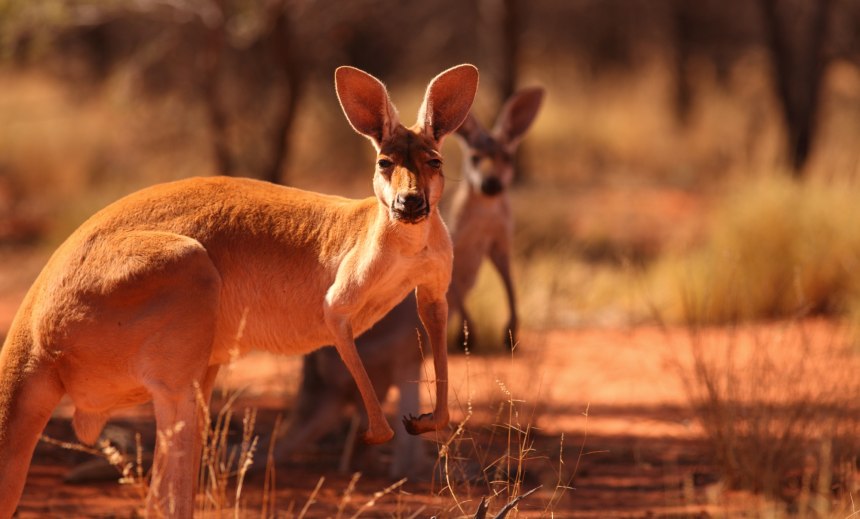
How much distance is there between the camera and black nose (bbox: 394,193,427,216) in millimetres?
3359

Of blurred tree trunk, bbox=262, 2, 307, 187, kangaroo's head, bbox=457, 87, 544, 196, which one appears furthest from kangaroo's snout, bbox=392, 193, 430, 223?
blurred tree trunk, bbox=262, 2, 307, 187

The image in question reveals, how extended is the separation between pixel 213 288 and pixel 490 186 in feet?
10.3

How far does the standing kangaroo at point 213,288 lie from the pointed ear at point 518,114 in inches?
121

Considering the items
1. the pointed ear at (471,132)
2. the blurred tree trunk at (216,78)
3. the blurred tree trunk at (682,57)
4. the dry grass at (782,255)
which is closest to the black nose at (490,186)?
the pointed ear at (471,132)

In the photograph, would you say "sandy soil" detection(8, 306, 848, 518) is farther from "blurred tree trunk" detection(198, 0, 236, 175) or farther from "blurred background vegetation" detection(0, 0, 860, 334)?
"blurred tree trunk" detection(198, 0, 236, 175)

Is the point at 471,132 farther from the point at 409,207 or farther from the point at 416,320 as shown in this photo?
the point at 409,207

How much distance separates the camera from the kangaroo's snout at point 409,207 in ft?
11.0

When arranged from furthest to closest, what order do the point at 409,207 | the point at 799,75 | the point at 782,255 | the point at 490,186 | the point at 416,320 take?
the point at 799,75, the point at 782,255, the point at 490,186, the point at 416,320, the point at 409,207

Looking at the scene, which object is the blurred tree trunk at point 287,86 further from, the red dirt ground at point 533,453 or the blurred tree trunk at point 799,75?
the blurred tree trunk at point 799,75

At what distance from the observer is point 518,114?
694cm

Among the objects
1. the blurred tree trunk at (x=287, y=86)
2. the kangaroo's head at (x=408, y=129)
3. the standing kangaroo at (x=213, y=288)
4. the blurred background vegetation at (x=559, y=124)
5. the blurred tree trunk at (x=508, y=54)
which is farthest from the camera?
the blurred tree trunk at (x=508, y=54)

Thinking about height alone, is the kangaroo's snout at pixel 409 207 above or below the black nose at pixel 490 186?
below

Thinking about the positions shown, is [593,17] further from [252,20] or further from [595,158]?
[252,20]

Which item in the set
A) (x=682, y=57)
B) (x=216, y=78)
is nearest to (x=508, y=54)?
(x=216, y=78)
